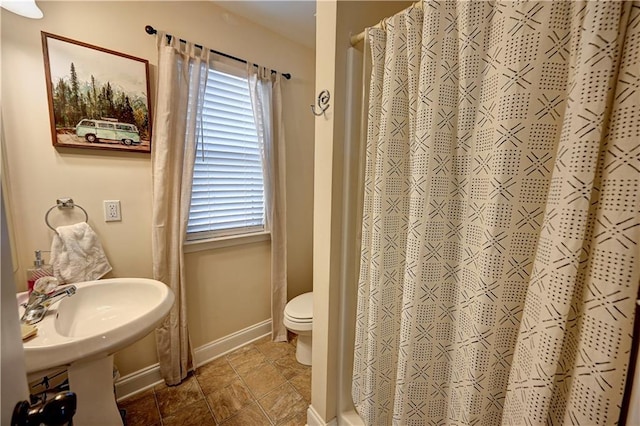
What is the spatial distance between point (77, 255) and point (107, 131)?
2.18 feet

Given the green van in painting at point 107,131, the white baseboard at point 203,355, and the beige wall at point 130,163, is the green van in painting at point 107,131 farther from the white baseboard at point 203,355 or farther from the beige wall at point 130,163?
the white baseboard at point 203,355

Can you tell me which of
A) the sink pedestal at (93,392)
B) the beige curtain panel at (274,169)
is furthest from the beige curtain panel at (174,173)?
the sink pedestal at (93,392)

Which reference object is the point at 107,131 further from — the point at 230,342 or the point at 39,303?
the point at 230,342

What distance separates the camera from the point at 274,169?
1.95 meters

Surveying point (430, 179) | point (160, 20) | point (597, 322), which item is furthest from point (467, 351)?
point (160, 20)

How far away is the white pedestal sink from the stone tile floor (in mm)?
441

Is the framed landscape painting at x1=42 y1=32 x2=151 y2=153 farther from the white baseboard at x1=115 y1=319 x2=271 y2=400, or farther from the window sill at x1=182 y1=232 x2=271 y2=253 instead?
the white baseboard at x1=115 y1=319 x2=271 y2=400

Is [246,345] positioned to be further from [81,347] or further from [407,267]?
[407,267]

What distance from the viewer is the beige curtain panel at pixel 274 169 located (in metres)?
1.81

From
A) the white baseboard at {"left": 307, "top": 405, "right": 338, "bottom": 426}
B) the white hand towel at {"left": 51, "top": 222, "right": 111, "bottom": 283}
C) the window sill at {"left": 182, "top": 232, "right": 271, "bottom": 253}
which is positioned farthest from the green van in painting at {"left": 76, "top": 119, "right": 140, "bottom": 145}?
the white baseboard at {"left": 307, "top": 405, "right": 338, "bottom": 426}

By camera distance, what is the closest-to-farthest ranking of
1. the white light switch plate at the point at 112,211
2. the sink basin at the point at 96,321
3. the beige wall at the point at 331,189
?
1. the sink basin at the point at 96,321
2. the beige wall at the point at 331,189
3. the white light switch plate at the point at 112,211

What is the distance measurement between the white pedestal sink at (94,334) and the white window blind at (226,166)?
1.73ft

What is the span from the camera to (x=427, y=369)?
2.85ft

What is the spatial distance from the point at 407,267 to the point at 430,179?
0.31 m
